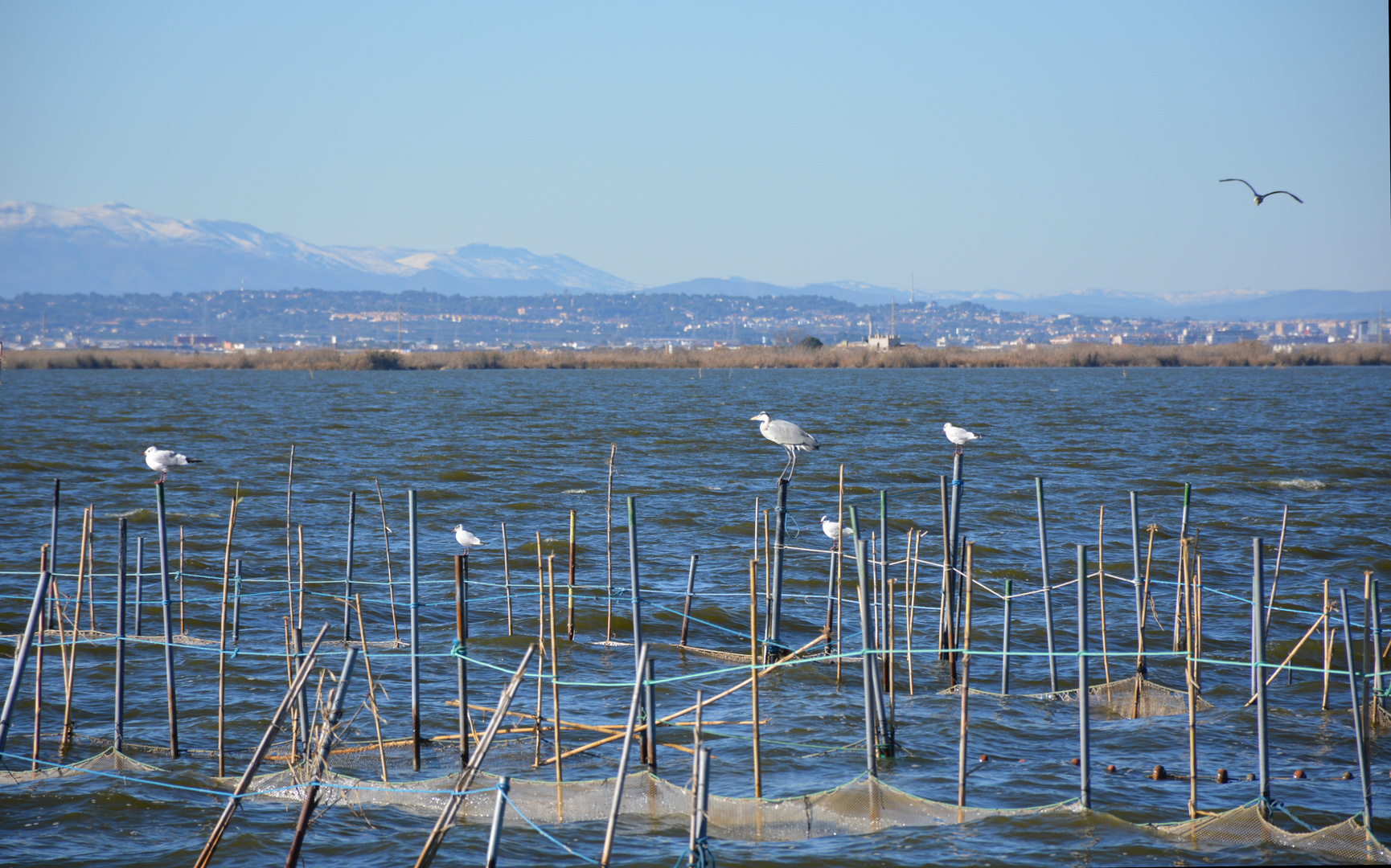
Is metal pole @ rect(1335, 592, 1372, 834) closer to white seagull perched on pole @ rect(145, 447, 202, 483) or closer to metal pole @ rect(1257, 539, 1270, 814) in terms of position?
metal pole @ rect(1257, 539, 1270, 814)

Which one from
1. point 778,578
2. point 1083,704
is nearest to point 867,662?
point 1083,704

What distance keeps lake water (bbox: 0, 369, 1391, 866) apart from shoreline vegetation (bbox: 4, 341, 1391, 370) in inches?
3062

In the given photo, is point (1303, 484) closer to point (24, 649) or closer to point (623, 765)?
point (623, 765)

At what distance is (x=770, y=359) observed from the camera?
5261 inches

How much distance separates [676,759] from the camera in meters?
10.3

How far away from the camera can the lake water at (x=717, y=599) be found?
8992 millimetres

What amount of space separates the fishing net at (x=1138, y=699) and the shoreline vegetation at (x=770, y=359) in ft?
387

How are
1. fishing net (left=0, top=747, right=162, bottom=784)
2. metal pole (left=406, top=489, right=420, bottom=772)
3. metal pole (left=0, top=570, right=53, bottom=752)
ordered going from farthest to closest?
fishing net (left=0, top=747, right=162, bottom=784) < metal pole (left=406, top=489, right=420, bottom=772) < metal pole (left=0, top=570, right=53, bottom=752)

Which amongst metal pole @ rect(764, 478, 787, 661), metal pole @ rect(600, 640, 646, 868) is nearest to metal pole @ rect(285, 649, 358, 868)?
metal pole @ rect(600, 640, 646, 868)

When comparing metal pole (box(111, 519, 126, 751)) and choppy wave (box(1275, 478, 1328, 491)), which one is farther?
choppy wave (box(1275, 478, 1328, 491))

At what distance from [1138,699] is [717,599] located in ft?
22.0

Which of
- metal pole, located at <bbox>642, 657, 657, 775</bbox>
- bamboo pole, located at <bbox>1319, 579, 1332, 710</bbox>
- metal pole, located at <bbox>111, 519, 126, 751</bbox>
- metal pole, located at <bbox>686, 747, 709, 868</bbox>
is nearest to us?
metal pole, located at <bbox>686, 747, 709, 868</bbox>

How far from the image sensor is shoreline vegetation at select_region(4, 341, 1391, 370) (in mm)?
127188

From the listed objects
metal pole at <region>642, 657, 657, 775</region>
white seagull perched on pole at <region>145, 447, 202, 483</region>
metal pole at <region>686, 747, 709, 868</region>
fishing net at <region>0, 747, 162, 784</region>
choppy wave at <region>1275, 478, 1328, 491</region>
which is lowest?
choppy wave at <region>1275, 478, 1328, 491</region>
